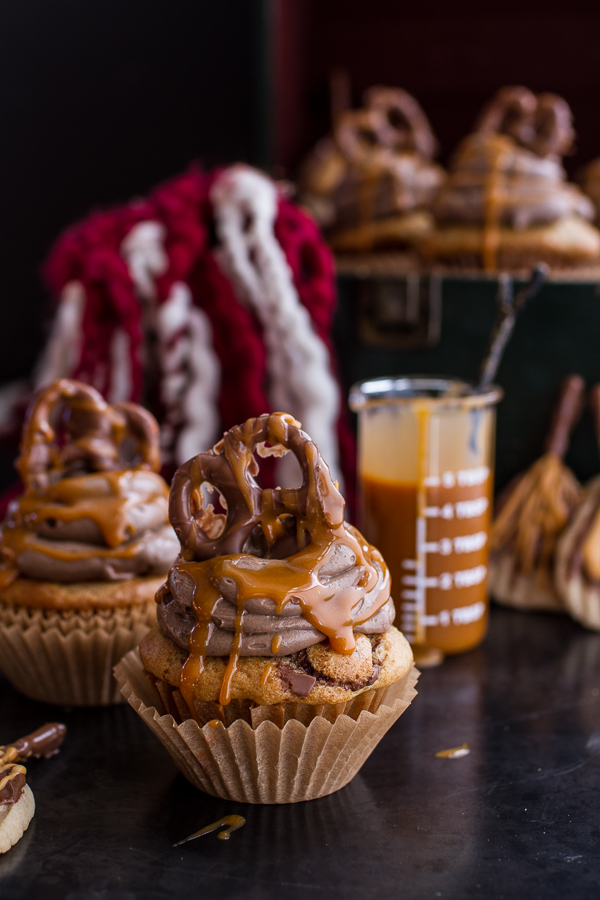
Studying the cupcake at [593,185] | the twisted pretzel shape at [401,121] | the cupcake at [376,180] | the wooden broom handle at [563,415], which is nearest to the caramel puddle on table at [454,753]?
the wooden broom handle at [563,415]

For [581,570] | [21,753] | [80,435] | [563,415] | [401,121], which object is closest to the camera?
[21,753]

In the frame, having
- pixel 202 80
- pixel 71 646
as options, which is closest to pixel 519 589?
pixel 71 646

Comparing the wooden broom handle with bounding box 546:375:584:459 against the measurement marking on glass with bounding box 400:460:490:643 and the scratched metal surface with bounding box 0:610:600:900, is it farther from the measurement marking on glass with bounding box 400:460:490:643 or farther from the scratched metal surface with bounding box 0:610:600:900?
the scratched metal surface with bounding box 0:610:600:900

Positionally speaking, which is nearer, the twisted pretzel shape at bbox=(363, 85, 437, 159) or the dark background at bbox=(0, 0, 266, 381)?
the twisted pretzel shape at bbox=(363, 85, 437, 159)

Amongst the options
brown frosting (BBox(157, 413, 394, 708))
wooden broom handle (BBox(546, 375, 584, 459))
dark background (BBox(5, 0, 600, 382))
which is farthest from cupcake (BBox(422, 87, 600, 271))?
brown frosting (BBox(157, 413, 394, 708))

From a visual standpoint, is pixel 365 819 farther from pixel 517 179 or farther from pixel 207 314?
pixel 517 179

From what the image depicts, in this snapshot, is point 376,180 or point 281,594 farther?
point 376,180
